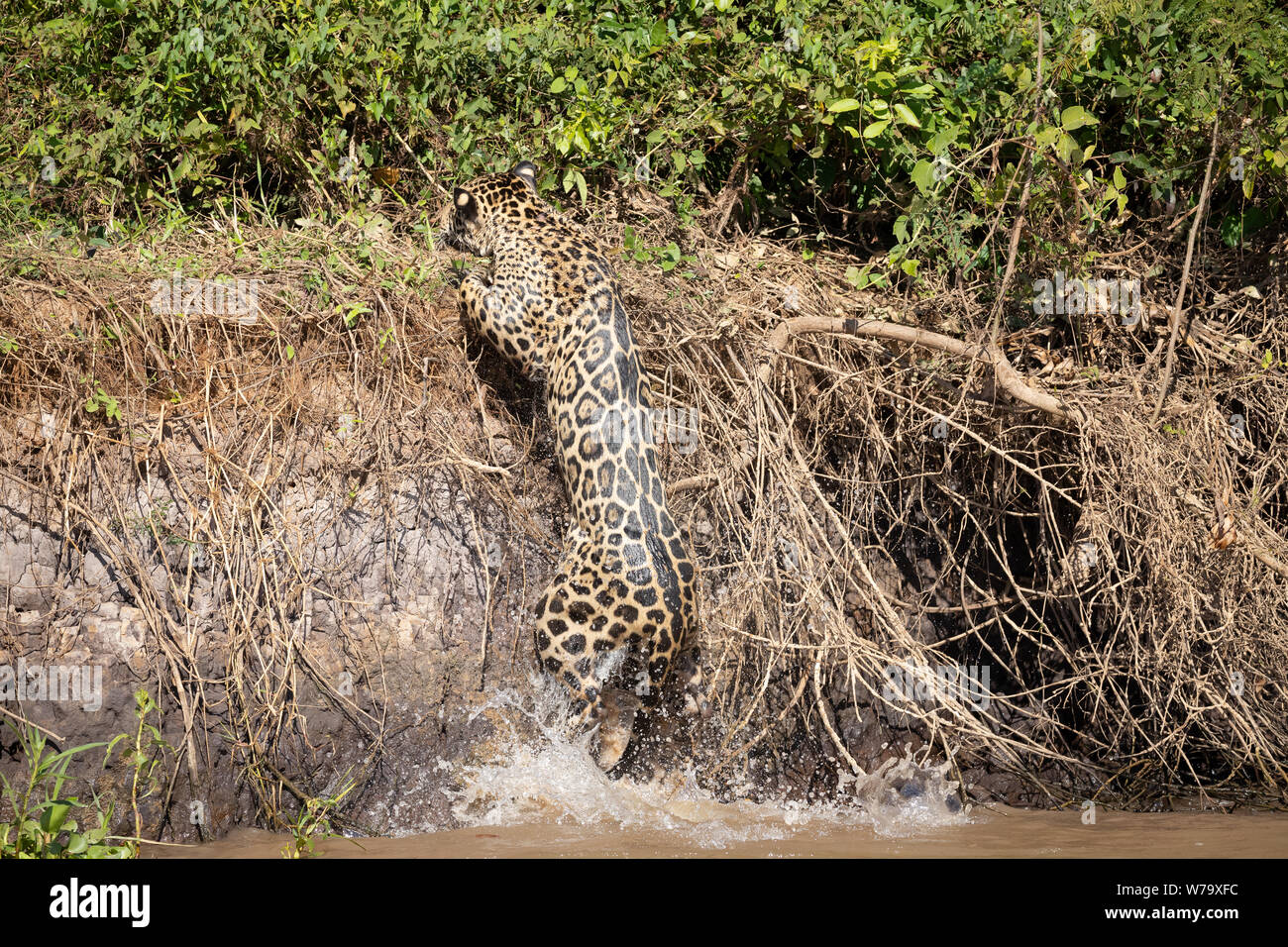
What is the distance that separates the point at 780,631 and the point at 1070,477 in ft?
6.15

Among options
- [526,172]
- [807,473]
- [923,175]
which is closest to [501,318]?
[526,172]

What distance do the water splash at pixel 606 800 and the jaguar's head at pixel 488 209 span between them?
2.32 m

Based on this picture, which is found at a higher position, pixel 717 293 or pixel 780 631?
pixel 717 293

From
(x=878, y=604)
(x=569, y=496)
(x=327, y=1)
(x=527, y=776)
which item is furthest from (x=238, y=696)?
(x=327, y=1)

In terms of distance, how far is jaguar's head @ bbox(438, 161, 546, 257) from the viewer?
213 inches

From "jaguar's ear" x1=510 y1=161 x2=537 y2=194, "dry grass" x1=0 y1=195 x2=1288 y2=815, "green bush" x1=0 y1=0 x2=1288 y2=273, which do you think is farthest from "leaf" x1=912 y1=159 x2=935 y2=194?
"jaguar's ear" x1=510 y1=161 x2=537 y2=194

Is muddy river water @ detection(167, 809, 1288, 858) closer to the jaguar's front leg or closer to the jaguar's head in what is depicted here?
the jaguar's front leg

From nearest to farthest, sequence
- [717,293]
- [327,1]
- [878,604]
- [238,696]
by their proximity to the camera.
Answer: [238,696] → [878,604] → [717,293] → [327,1]

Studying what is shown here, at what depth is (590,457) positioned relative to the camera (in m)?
4.76

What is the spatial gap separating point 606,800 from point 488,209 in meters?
3.00

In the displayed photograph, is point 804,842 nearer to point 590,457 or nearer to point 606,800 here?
point 606,800

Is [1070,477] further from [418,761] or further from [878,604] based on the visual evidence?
[418,761]

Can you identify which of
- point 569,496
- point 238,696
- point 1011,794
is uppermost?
point 569,496

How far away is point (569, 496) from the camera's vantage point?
4902 millimetres
